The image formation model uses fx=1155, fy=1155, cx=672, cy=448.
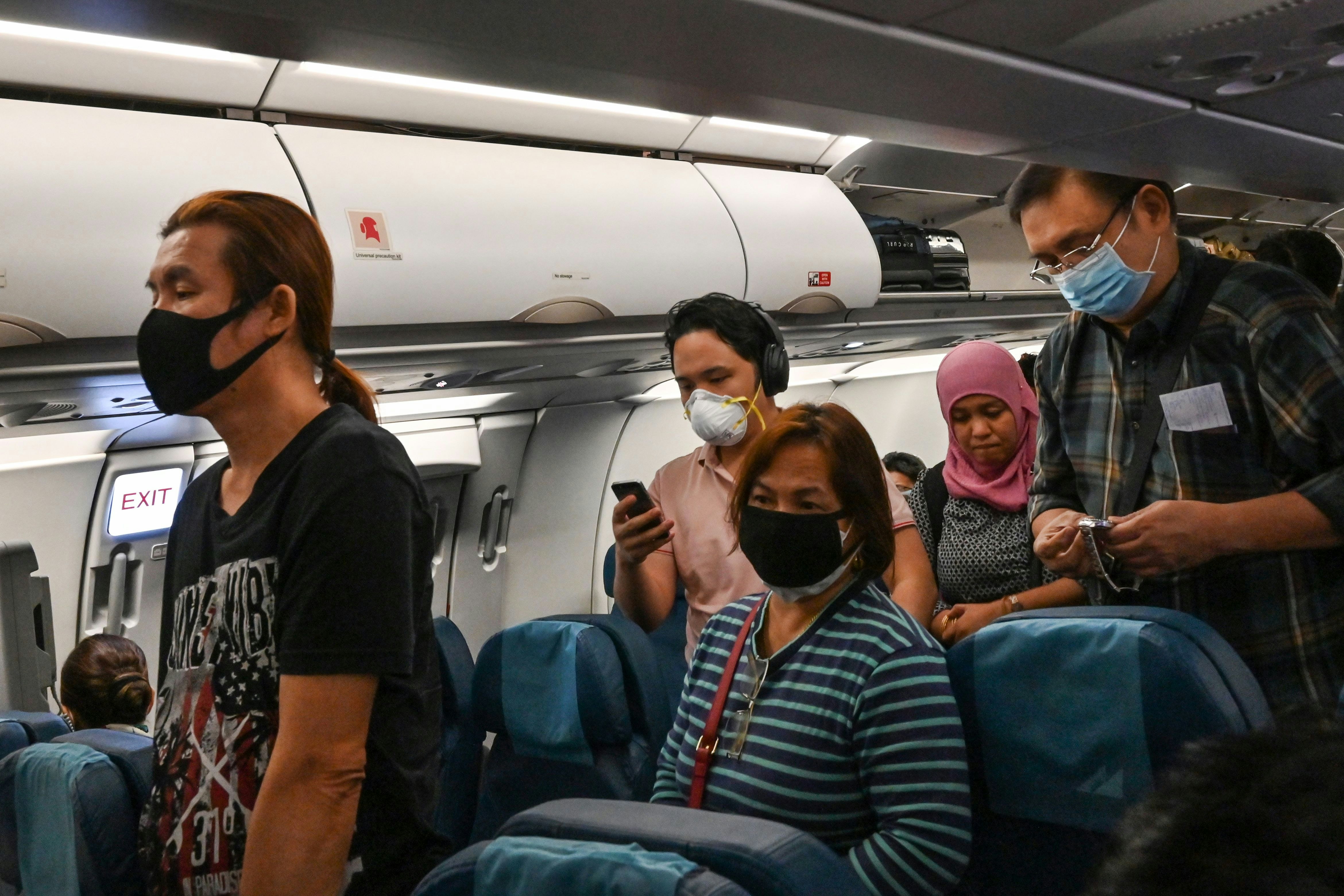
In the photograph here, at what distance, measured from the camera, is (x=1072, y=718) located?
172 cm

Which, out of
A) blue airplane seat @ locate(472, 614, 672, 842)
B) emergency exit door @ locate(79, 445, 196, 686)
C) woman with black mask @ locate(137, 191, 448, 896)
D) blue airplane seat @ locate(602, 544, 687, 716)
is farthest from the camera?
emergency exit door @ locate(79, 445, 196, 686)

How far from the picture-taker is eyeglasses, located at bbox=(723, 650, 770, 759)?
1960 mm

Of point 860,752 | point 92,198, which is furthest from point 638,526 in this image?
point 92,198

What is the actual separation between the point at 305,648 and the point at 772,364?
169 centimetres

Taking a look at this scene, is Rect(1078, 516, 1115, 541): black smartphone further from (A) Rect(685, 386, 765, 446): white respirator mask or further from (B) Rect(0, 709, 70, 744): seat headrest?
(B) Rect(0, 709, 70, 744): seat headrest

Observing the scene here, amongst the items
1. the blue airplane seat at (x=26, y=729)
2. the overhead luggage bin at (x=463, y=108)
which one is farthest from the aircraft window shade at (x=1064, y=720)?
the blue airplane seat at (x=26, y=729)

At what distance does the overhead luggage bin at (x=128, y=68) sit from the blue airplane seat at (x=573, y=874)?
2661 mm

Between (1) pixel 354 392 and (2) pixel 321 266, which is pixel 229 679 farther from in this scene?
(2) pixel 321 266

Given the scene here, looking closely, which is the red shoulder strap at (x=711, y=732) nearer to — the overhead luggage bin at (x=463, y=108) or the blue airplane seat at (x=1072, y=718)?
the blue airplane seat at (x=1072, y=718)

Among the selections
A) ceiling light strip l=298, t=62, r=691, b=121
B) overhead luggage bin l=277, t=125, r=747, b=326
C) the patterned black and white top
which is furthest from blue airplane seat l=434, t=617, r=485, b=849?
ceiling light strip l=298, t=62, r=691, b=121

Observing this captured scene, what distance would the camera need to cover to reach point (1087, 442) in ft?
7.51

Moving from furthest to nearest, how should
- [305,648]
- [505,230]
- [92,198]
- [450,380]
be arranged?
[450,380] → [505,230] → [92,198] → [305,648]

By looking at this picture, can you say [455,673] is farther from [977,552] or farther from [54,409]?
[54,409]

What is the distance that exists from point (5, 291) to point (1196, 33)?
2.92m
